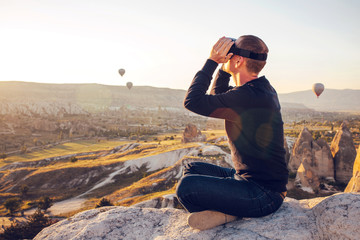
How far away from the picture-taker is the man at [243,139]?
2686 millimetres

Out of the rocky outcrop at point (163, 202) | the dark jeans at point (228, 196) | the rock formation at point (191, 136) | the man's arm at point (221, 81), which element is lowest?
the rocky outcrop at point (163, 202)

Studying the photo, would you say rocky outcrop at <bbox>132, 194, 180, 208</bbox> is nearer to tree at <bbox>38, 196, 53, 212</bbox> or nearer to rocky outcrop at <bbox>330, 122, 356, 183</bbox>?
tree at <bbox>38, 196, 53, 212</bbox>

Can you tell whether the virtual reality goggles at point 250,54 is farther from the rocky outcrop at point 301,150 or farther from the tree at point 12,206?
the tree at point 12,206

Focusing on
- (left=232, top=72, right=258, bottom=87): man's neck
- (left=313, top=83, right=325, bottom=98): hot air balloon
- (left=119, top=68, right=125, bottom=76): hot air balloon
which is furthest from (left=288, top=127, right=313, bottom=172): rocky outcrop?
(left=119, top=68, right=125, bottom=76): hot air balloon

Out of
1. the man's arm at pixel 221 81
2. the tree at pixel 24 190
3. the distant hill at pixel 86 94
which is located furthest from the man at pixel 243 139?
the distant hill at pixel 86 94

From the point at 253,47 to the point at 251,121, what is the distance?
874 millimetres

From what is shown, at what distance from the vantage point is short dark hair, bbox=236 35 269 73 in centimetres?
278

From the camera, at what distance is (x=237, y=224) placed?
303 cm

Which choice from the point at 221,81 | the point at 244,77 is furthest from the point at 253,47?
the point at 221,81

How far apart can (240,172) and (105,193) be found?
22.4m

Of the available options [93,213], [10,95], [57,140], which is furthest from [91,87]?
[93,213]

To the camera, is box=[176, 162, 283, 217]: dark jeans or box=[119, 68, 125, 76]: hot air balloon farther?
box=[119, 68, 125, 76]: hot air balloon

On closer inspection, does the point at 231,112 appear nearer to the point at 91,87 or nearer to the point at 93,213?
the point at 93,213

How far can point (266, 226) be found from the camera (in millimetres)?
2857
